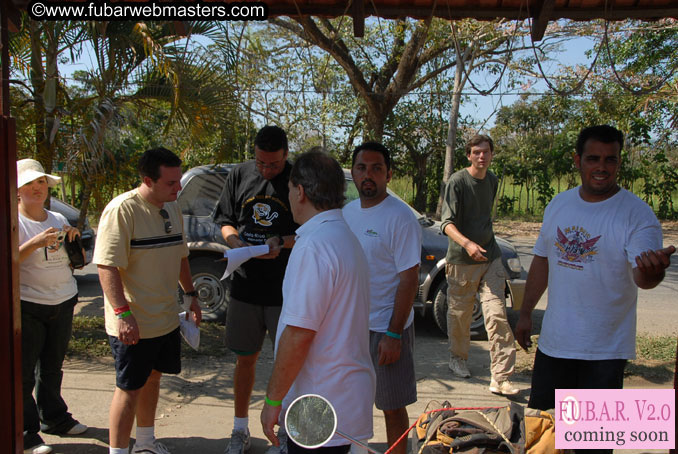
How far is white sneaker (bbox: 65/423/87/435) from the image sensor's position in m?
4.14

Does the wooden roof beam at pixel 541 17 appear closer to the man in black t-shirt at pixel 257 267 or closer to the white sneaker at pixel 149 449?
the man in black t-shirt at pixel 257 267

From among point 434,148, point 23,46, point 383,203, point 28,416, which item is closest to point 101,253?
point 28,416

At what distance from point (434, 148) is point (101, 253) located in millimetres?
16804

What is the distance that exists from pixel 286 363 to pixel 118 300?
1.53 m

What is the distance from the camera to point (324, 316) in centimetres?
232

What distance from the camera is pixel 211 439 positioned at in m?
4.23

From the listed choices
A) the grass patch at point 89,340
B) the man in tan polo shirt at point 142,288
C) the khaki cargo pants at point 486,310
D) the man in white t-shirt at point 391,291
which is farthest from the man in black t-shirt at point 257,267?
the grass patch at point 89,340

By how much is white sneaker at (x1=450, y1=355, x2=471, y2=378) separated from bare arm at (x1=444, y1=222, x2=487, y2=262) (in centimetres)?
117

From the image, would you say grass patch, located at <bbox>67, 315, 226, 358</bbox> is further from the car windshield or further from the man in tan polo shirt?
the man in tan polo shirt

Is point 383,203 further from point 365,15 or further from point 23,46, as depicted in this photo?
point 23,46

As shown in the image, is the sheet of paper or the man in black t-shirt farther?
the man in black t-shirt

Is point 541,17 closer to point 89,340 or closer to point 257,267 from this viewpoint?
point 257,267

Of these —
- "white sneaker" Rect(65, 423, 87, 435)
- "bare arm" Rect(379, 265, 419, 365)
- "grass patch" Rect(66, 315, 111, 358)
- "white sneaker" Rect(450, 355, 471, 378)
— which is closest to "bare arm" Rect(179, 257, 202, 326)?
"white sneaker" Rect(65, 423, 87, 435)

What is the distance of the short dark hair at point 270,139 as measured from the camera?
12.9 ft
